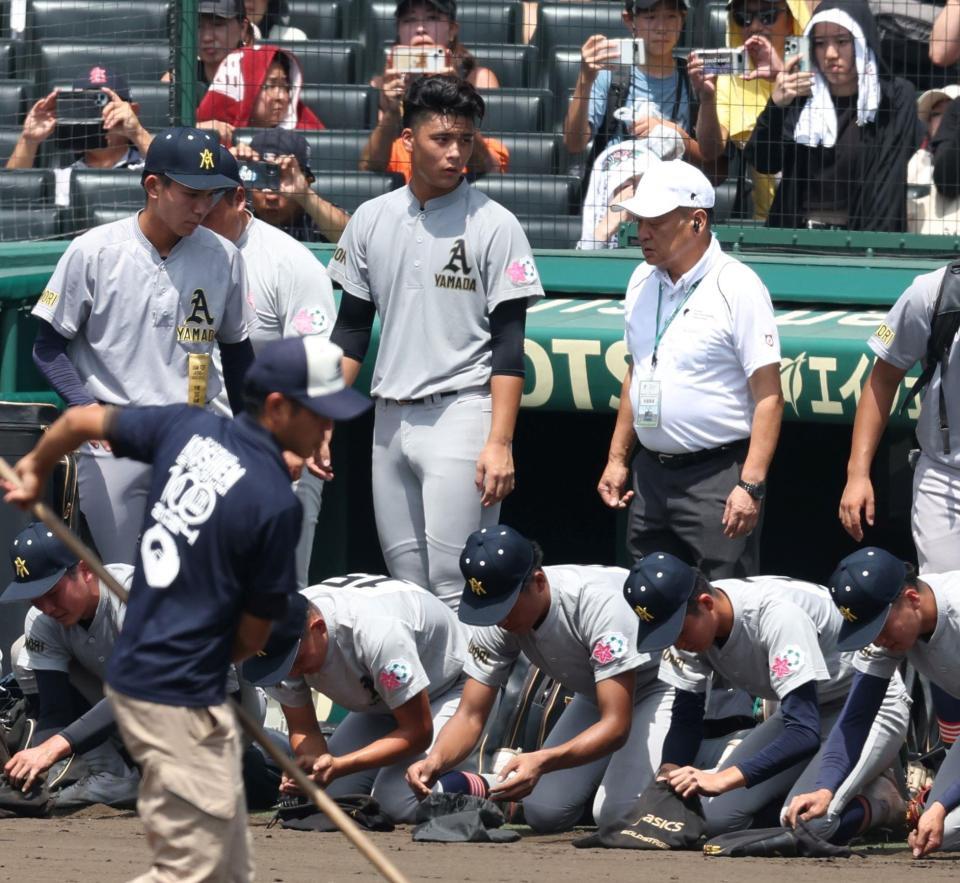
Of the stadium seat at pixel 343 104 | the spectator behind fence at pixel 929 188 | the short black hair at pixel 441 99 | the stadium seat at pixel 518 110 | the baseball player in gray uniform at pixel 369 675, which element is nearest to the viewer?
the baseball player in gray uniform at pixel 369 675

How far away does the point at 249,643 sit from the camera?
3.80 meters

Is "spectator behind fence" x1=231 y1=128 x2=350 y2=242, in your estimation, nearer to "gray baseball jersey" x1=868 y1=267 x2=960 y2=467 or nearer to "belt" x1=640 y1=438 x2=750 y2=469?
"belt" x1=640 y1=438 x2=750 y2=469

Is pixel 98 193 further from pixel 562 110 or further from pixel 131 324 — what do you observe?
pixel 131 324

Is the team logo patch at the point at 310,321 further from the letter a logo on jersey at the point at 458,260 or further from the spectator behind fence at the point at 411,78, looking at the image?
the spectator behind fence at the point at 411,78

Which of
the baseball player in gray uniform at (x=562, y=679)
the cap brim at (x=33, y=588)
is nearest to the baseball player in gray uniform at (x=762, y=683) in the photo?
the baseball player in gray uniform at (x=562, y=679)

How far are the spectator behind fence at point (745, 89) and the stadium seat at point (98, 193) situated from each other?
2366 mm

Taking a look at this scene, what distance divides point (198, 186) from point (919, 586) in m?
2.42

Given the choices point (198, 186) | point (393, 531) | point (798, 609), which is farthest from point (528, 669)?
point (198, 186)

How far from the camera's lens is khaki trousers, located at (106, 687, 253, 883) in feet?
12.0

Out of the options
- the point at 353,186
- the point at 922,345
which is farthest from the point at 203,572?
the point at 353,186

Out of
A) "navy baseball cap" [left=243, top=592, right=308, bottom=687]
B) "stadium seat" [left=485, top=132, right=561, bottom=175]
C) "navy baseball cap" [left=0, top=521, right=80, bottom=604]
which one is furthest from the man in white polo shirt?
"stadium seat" [left=485, top=132, right=561, bottom=175]

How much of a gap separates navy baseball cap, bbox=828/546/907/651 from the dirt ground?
24.0 inches

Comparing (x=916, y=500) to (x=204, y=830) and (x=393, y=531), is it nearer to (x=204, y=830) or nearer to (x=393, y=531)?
(x=393, y=531)

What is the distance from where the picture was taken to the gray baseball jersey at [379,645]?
5.47 m
